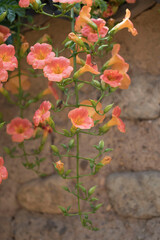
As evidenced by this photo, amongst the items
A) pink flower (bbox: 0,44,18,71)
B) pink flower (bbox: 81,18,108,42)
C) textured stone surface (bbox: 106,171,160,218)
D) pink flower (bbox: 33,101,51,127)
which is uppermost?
pink flower (bbox: 81,18,108,42)

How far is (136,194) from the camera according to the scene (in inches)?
59.2

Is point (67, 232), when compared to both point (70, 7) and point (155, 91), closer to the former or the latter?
point (155, 91)

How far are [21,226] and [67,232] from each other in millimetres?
234

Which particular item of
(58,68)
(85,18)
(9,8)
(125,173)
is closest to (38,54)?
(58,68)

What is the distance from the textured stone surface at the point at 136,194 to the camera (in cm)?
148

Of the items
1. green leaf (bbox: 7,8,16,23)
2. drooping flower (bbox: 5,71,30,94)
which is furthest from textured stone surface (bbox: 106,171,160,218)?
green leaf (bbox: 7,8,16,23)

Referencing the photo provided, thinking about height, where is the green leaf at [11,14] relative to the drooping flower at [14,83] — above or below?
above

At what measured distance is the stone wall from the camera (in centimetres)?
151

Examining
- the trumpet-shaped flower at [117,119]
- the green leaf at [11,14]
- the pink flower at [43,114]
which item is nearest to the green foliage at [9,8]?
the green leaf at [11,14]

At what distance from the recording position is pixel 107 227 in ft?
5.09

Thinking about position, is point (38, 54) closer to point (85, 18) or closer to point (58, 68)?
point (58, 68)

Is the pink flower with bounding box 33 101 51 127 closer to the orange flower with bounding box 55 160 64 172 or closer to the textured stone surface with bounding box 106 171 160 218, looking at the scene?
the orange flower with bounding box 55 160 64 172

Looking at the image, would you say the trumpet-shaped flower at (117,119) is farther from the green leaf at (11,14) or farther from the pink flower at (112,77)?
the green leaf at (11,14)

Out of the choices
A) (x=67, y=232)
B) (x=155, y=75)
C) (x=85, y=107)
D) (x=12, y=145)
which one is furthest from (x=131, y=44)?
(x=67, y=232)
